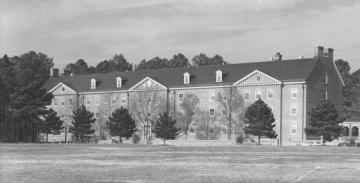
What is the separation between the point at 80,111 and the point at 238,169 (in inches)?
2708

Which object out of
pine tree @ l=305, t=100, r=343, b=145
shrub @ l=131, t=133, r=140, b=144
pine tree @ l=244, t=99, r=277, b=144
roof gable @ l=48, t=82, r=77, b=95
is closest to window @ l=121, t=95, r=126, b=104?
roof gable @ l=48, t=82, r=77, b=95

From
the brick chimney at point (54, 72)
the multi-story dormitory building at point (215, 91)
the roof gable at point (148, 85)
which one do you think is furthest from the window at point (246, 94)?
the brick chimney at point (54, 72)

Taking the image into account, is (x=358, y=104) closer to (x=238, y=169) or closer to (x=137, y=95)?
(x=137, y=95)

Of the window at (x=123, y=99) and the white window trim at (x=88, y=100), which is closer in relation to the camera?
the window at (x=123, y=99)

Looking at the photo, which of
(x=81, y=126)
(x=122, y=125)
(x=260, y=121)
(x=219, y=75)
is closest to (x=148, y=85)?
(x=219, y=75)

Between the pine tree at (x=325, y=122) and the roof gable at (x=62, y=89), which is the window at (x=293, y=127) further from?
the roof gable at (x=62, y=89)

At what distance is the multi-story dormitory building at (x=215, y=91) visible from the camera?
3300 inches

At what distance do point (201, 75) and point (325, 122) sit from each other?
87.5ft

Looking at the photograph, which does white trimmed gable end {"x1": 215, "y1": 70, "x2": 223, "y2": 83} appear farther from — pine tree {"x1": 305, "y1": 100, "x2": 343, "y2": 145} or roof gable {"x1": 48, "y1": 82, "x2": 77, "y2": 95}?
roof gable {"x1": 48, "y1": 82, "x2": 77, "y2": 95}

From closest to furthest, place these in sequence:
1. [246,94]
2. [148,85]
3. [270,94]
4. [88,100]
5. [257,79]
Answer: [270,94], [257,79], [246,94], [148,85], [88,100]

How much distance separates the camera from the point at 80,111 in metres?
90.8

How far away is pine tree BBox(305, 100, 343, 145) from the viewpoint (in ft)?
234

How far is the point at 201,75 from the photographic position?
312ft

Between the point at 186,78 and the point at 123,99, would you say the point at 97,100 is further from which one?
the point at 186,78
